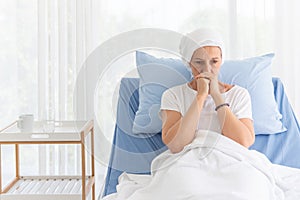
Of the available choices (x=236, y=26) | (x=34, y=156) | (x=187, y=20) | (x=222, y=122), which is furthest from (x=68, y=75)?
(x=222, y=122)

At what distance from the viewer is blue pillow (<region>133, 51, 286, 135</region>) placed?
2.60 metres

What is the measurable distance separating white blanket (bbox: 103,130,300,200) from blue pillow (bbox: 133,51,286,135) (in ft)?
1.07

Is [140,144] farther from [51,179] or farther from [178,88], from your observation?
[51,179]

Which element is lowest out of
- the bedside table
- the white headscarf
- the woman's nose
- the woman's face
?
the bedside table

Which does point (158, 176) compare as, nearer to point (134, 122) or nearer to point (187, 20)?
point (134, 122)

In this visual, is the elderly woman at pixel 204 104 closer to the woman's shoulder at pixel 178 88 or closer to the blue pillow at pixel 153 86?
the woman's shoulder at pixel 178 88

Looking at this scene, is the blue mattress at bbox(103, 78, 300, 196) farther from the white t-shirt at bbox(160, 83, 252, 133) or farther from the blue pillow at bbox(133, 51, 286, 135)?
the white t-shirt at bbox(160, 83, 252, 133)

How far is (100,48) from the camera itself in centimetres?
328

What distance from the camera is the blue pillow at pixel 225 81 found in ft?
8.54

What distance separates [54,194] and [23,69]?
1029mm

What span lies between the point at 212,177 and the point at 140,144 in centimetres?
66

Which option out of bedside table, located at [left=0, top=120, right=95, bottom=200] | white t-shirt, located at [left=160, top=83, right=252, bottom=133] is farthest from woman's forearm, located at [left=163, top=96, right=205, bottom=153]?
bedside table, located at [left=0, top=120, right=95, bottom=200]

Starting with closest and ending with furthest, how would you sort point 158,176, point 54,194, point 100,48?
point 158,176 → point 54,194 → point 100,48

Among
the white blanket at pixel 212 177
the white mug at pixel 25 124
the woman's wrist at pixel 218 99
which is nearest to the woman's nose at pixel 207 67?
the woman's wrist at pixel 218 99
